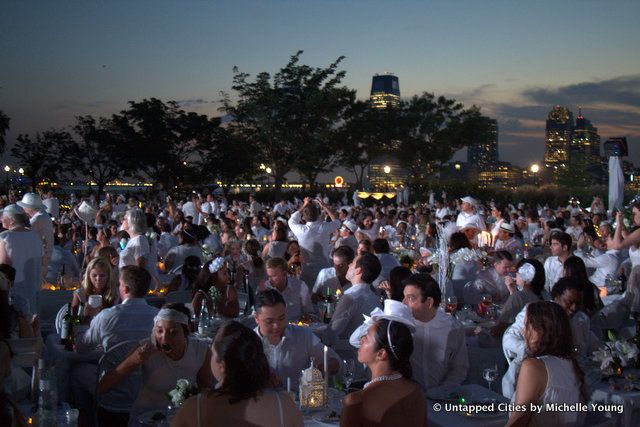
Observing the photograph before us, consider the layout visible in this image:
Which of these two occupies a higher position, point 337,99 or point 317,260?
point 337,99

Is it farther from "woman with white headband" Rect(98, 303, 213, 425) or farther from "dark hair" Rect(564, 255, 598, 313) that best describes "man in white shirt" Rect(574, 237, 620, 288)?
"woman with white headband" Rect(98, 303, 213, 425)

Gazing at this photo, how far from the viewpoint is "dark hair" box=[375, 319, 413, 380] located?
10.7 feet

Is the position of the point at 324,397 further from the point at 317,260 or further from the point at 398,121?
the point at 398,121

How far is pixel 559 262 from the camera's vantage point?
8648 mm

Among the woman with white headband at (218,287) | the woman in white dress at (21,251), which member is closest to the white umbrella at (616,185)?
the woman with white headband at (218,287)

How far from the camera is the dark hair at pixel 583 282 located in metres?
5.90

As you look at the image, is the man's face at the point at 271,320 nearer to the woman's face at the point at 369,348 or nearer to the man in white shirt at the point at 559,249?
the woman's face at the point at 369,348

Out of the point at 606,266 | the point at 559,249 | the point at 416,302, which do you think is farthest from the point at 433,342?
the point at 606,266

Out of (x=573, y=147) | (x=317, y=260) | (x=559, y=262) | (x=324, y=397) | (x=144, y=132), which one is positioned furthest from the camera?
(x=573, y=147)

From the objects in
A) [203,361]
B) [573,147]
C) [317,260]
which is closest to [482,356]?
[203,361]

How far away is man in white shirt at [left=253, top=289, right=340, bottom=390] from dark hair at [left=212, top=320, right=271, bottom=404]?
5.58 ft

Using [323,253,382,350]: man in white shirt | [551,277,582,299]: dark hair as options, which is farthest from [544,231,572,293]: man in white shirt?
[323,253,382,350]: man in white shirt

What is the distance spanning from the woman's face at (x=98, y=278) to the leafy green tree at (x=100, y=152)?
3817 cm

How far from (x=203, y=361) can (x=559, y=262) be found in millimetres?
Answer: 5630
